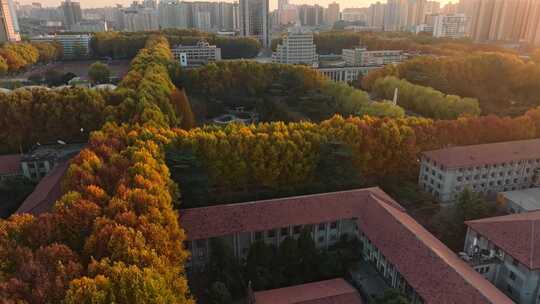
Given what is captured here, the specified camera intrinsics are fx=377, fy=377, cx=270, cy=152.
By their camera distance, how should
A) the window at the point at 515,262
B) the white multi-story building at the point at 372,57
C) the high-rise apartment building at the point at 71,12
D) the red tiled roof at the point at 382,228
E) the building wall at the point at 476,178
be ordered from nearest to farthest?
the red tiled roof at the point at 382,228
the window at the point at 515,262
the building wall at the point at 476,178
the white multi-story building at the point at 372,57
the high-rise apartment building at the point at 71,12

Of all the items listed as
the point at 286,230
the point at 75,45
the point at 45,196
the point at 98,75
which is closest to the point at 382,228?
the point at 286,230

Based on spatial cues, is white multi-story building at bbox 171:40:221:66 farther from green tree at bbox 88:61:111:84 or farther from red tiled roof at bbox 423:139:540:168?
red tiled roof at bbox 423:139:540:168

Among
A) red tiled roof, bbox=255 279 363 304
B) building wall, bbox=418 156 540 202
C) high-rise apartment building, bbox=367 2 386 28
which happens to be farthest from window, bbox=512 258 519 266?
high-rise apartment building, bbox=367 2 386 28

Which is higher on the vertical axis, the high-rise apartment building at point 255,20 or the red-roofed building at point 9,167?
the high-rise apartment building at point 255,20

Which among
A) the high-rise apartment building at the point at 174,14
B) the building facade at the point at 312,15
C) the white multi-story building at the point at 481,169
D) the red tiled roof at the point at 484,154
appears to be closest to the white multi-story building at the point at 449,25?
the building facade at the point at 312,15

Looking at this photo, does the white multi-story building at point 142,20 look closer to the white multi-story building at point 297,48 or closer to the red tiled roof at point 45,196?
the white multi-story building at point 297,48

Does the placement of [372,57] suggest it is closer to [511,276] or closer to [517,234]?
[517,234]
